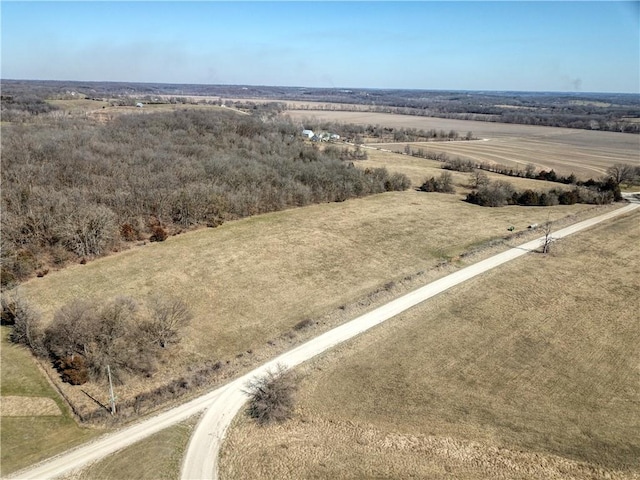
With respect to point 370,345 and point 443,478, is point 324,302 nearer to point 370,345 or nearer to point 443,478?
point 370,345

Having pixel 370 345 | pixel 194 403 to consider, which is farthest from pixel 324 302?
pixel 194 403

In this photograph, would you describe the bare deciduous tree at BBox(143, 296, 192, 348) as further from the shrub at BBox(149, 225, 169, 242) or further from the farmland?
the shrub at BBox(149, 225, 169, 242)

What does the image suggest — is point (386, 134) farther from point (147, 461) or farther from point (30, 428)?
point (147, 461)

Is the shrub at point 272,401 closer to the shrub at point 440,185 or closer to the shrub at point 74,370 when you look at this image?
the shrub at point 74,370

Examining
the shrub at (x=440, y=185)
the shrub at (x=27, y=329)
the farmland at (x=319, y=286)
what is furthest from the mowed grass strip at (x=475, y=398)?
the shrub at (x=440, y=185)

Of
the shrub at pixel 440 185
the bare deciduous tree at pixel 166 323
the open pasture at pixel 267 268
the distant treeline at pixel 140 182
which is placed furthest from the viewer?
the shrub at pixel 440 185

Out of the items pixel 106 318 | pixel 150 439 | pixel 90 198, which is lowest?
pixel 150 439

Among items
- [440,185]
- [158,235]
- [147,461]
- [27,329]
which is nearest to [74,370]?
[27,329]
